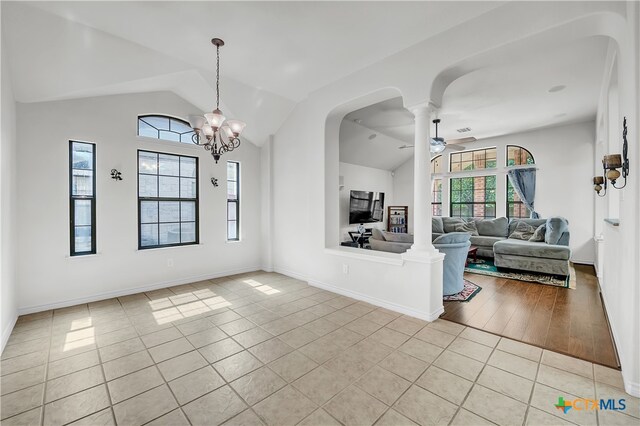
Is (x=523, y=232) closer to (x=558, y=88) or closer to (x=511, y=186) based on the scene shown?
(x=511, y=186)

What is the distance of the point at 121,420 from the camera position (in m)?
1.75

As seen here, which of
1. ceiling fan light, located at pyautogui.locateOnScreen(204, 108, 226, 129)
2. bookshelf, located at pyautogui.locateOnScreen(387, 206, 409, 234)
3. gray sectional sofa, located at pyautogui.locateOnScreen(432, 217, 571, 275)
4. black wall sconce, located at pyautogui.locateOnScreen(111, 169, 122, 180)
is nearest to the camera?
ceiling fan light, located at pyautogui.locateOnScreen(204, 108, 226, 129)

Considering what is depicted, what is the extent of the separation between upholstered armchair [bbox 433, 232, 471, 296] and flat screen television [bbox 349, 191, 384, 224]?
4181mm

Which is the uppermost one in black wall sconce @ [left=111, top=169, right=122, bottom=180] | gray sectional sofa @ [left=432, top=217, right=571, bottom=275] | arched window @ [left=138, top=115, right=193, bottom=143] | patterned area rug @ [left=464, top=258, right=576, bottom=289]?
arched window @ [left=138, top=115, right=193, bottom=143]

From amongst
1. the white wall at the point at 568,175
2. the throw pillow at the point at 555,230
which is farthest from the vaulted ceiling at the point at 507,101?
the throw pillow at the point at 555,230

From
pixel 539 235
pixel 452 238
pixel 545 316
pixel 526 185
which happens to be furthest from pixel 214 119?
pixel 526 185

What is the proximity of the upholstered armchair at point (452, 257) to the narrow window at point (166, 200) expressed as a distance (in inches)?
160

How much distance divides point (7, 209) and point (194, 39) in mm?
2662

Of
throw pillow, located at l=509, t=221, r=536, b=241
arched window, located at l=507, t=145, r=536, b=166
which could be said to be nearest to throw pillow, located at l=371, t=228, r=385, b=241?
throw pillow, located at l=509, t=221, r=536, b=241

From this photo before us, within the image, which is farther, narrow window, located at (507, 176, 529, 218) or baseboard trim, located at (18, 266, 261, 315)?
narrow window, located at (507, 176, 529, 218)

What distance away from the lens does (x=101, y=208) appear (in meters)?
3.93

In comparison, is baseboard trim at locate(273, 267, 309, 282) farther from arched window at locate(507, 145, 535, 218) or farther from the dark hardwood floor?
arched window at locate(507, 145, 535, 218)

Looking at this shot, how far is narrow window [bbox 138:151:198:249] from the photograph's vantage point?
173 inches

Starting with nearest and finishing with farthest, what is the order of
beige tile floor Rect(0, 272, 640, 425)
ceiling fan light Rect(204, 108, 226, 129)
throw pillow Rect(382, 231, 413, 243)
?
beige tile floor Rect(0, 272, 640, 425), ceiling fan light Rect(204, 108, 226, 129), throw pillow Rect(382, 231, 413, 243)
